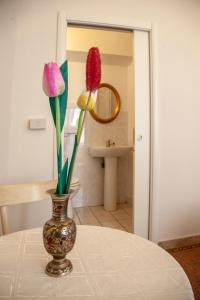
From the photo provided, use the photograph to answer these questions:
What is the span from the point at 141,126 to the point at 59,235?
156 cm

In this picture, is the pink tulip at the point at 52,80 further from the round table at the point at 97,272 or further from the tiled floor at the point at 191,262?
the tiled floor at the point at 191,262

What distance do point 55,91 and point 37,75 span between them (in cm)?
133

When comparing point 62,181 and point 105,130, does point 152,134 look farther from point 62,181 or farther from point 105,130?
point 62,181

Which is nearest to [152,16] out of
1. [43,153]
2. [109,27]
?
[109,27]

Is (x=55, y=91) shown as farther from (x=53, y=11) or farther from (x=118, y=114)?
(x=118, y=114)

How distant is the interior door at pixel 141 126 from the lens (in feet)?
6.50

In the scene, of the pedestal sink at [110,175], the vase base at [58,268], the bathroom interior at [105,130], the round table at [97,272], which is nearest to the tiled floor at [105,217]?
the bathroom interior at [105,130]

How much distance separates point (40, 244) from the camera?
2.54 ft

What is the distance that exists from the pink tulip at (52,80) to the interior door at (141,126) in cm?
150

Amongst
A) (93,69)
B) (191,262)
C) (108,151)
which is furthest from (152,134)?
(93,69)

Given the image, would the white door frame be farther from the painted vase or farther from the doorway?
the painted vase

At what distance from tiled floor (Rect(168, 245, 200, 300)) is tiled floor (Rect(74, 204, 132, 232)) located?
60cm

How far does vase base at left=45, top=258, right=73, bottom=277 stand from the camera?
594mm

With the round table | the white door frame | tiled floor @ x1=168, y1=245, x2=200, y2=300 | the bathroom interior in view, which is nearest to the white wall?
the white door frame
